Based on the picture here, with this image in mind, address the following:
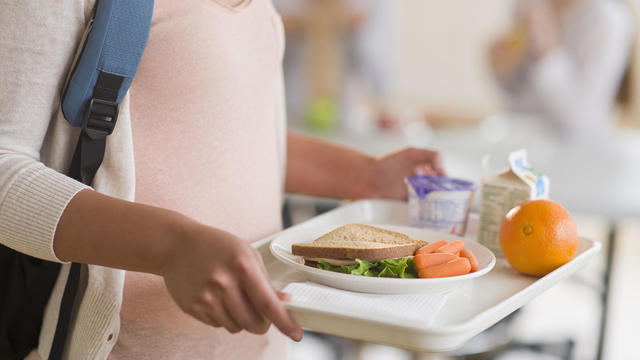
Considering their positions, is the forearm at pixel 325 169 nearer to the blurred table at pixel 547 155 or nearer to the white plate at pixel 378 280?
the white plate at pixel 378 280

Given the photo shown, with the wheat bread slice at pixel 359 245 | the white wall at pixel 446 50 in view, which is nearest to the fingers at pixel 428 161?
the wheat bread slice at pixel 359 245

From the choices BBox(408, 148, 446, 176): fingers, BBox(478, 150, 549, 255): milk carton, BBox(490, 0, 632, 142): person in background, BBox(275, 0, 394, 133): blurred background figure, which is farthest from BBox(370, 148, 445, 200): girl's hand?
BBox(490, 0, 632, 142): person in background

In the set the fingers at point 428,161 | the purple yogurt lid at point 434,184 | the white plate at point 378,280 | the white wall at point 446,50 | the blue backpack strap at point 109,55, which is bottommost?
the white wall at point 446,50

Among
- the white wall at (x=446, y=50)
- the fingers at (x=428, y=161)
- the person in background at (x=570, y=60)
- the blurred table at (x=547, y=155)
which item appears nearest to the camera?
the fingers at (x=428, y=161)

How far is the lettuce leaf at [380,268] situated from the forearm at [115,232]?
225 millimetres

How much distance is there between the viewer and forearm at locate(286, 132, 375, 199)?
1215mm

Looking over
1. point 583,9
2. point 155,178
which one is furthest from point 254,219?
point 583,9

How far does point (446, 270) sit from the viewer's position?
78 centimetres

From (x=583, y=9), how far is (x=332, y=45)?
4.26 feet

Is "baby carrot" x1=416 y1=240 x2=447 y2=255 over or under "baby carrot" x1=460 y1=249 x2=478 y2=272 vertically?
over

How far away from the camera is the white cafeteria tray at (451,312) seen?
653 mm

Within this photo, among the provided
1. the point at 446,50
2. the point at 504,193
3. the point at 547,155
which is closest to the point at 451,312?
the point at 504,193

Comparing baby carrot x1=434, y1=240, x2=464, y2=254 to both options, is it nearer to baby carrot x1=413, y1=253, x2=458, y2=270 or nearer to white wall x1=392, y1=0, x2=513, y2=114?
baby carrot x1=413, y1=253, x2=458, y2=270

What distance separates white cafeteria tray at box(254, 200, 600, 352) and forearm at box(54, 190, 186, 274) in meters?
0.15
